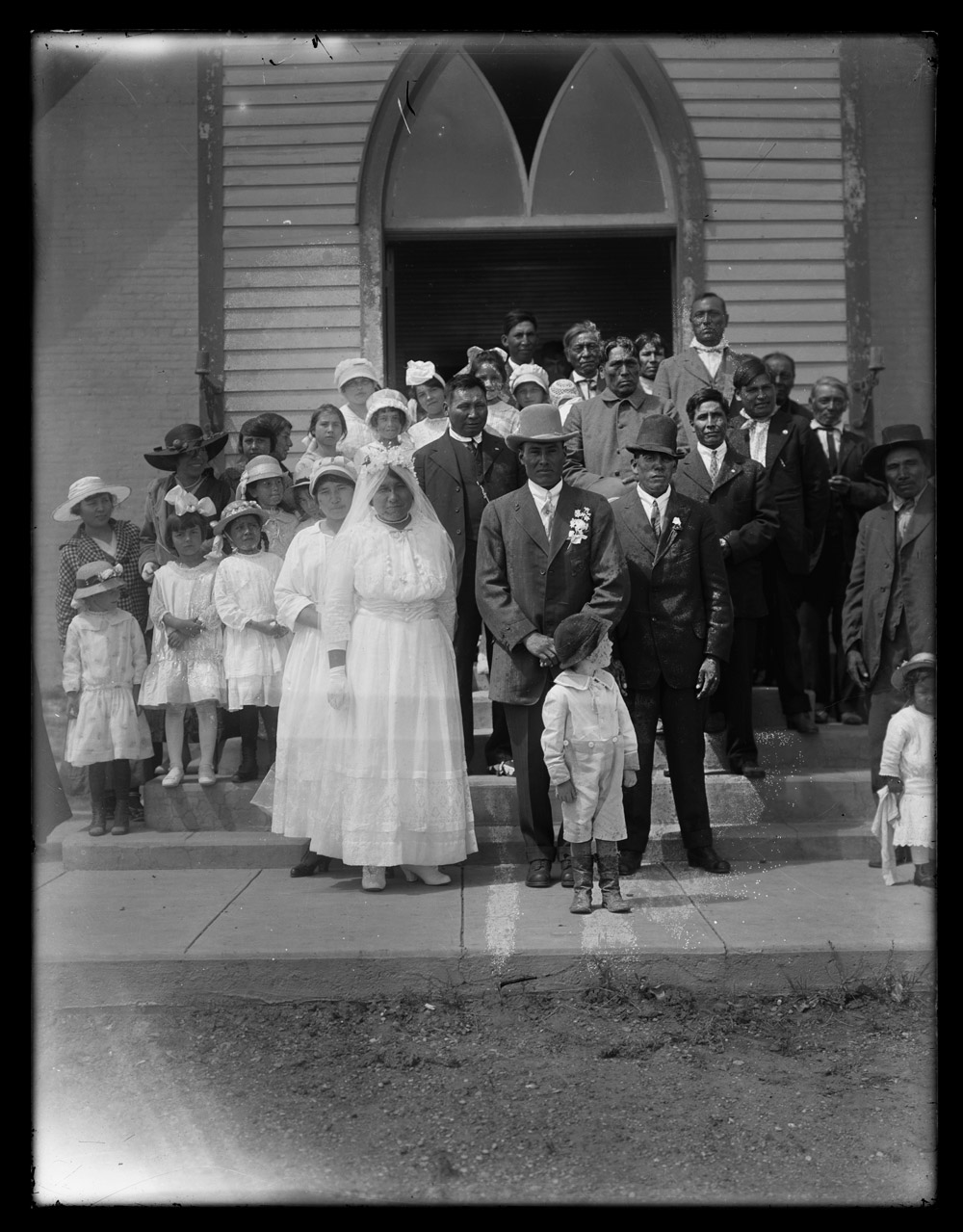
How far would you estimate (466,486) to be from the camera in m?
5.91

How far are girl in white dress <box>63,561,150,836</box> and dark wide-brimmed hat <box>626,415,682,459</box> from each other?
2.67 metres

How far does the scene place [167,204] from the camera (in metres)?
6.52

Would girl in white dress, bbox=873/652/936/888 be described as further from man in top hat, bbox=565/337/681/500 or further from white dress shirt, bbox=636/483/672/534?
man in top hat, bbox=565/337/681/500

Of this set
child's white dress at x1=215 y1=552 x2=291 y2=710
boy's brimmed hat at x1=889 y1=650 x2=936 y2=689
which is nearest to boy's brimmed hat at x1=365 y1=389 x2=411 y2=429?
child's white dress at x1=215 y1=552 x2=291 y2=710

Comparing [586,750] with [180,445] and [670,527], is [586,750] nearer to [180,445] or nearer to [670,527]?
[670,527]

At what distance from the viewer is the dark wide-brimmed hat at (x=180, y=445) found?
6.39 meters

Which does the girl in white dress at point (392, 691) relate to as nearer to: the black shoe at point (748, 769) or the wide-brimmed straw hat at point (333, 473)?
the wide-brimmed straw hat at point (333, 473)

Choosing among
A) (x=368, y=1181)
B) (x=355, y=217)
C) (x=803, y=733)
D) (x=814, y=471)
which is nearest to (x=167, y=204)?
(x=355, y=217)

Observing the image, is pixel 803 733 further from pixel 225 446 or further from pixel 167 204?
pixel 167 204

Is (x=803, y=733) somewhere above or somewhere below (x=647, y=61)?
below

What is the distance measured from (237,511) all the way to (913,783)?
11.4ft

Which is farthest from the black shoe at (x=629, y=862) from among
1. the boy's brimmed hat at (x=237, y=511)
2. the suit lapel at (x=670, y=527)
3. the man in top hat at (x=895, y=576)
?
the boy's brimmed hat at (x=237, y=511)

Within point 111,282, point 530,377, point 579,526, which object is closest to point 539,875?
point 579,526
